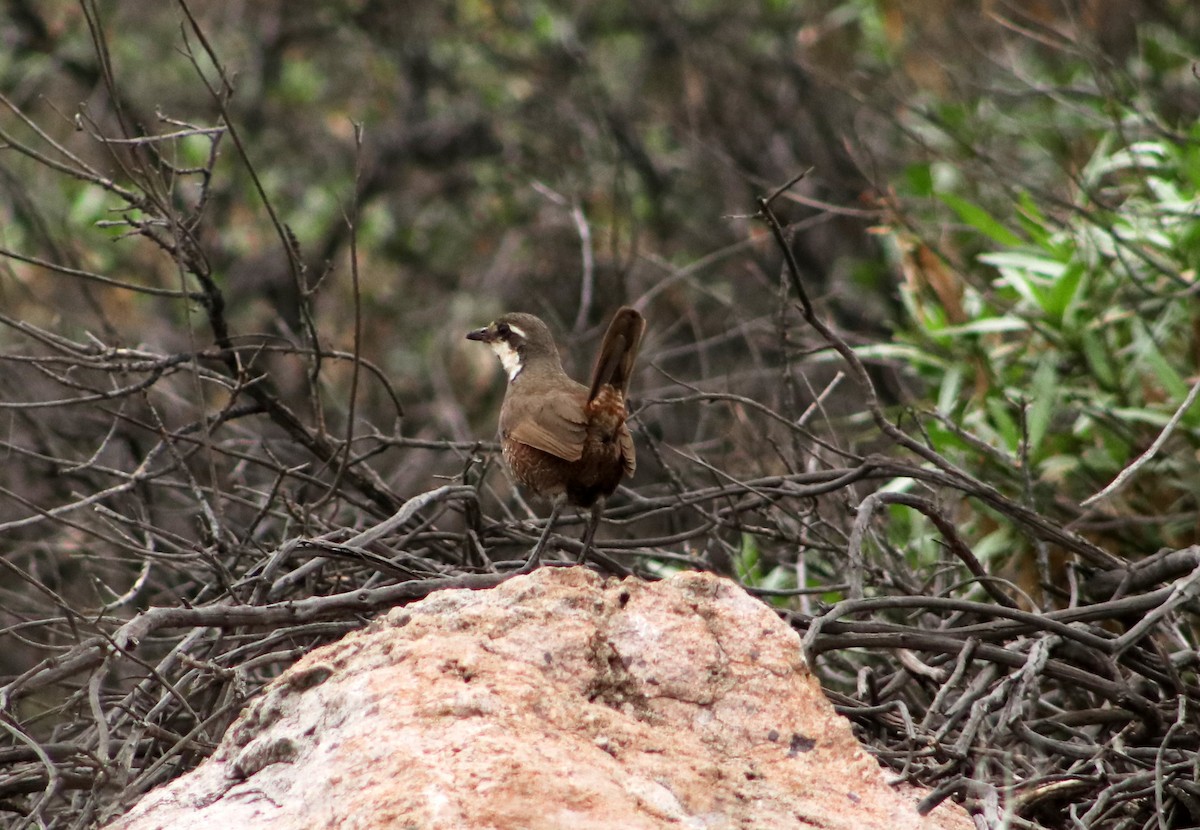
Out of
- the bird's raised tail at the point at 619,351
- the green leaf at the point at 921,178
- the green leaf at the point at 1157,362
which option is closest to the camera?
the bird's raised tail at the point at 619,351

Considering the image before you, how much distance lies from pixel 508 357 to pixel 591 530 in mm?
1294

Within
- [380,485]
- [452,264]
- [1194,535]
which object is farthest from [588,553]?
[452,264]

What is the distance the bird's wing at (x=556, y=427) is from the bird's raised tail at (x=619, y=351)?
88mm

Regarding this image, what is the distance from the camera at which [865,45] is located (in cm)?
1165

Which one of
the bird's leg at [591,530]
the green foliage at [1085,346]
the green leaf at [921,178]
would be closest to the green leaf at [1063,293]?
the green foliage at [1085,346]

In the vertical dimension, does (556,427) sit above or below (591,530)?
above

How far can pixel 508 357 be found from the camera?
5.55 m

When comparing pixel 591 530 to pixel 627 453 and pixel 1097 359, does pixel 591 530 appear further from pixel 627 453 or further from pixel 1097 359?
pixel 1097 359

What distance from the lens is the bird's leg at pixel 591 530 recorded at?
4211 mm

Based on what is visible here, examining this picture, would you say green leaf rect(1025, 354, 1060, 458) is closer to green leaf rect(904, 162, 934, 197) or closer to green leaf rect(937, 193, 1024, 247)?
green leaf rect(937, 193, 1024, 247)

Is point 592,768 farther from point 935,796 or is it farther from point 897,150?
A: point 897,150

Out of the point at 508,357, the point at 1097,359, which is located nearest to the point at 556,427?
the point at 508,357

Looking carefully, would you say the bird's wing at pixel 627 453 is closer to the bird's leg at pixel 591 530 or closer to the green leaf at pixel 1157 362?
the bird's leg at pixel 591 530

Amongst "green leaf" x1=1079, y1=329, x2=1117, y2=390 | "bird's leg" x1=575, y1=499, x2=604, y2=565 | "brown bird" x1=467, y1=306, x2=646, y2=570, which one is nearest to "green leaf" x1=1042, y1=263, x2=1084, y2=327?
"green leaf" x1=1079, y1=329, x2=1117, y2=390
